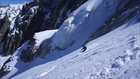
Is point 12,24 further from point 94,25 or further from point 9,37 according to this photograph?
point 94,25

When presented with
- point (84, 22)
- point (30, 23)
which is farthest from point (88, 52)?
point (30, 23)

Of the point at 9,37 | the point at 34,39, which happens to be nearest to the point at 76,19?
the point at 34,39

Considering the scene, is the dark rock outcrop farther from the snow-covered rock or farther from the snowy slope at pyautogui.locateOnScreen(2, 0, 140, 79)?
the snow-covered rock

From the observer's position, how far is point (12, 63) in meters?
36.1

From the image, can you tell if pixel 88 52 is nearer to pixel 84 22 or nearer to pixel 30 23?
pixel 84 22

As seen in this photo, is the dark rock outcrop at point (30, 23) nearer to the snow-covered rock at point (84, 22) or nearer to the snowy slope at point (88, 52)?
the snowy slope at point (88, 52)

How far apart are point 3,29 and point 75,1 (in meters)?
52.0

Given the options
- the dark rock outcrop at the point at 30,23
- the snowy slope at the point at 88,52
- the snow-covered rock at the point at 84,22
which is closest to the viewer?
the snowy slope at the point at 88,52

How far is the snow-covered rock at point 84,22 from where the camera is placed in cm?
2391

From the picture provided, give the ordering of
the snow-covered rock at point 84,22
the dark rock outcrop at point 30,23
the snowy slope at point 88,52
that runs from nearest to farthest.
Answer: the snowy slope at point 88,52 < the snow-covered rock at point 84,22 < the dark rock outcrop at point 30,23

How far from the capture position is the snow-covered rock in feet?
78.4

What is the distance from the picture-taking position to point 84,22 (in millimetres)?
25922

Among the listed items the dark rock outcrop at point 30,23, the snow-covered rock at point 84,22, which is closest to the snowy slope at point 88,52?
the snow-covered rock at point 84,22

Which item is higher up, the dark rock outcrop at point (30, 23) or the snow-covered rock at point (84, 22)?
the dark rock outcrop at point (30, 23)
